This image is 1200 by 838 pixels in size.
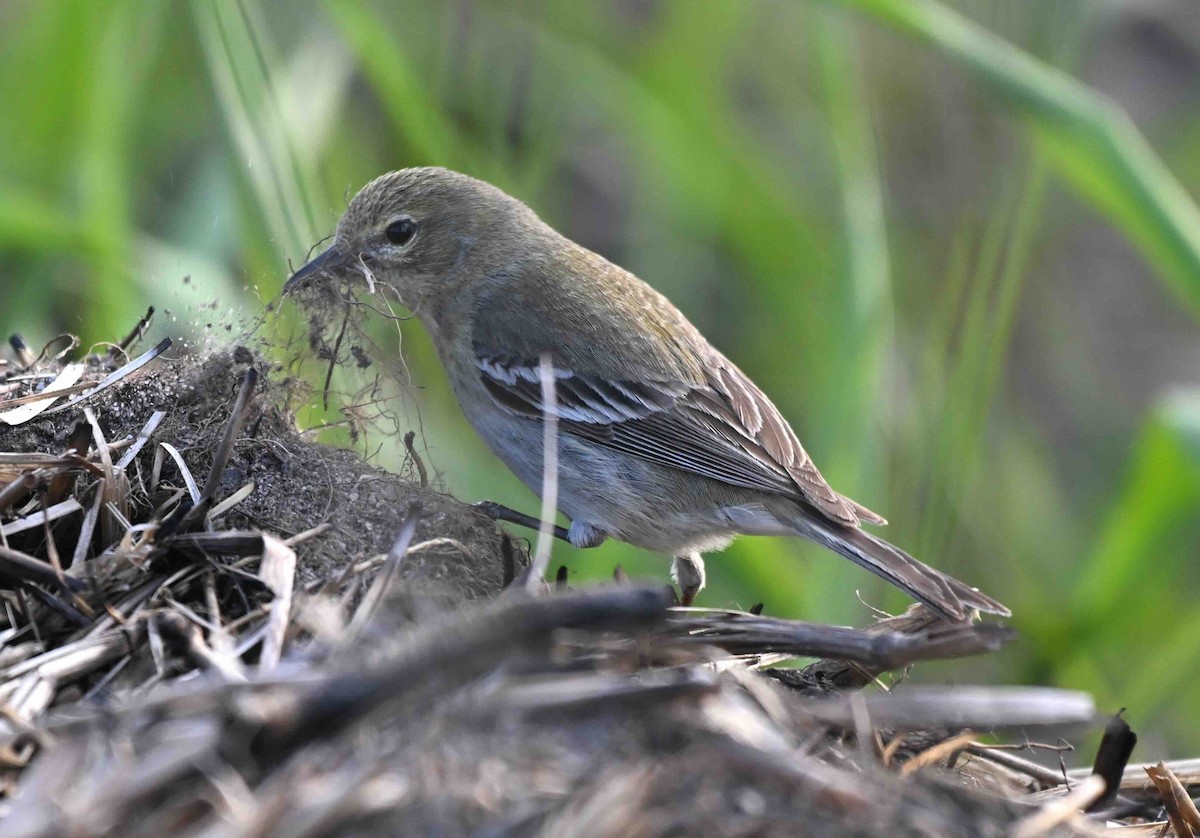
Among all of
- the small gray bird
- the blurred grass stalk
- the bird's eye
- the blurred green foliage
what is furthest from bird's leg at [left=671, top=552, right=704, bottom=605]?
the blurred grass stalk

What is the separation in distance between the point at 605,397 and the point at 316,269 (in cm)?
120

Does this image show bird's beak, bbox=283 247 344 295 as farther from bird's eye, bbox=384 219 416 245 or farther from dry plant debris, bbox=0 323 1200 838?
dry plant debris, bbox=0 323 1200 838

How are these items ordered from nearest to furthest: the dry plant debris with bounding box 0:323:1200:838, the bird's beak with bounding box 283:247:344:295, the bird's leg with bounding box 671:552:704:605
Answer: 1. the dry plant debris with bounding box 0:323:1200:838
2. the bird's beak with bounding box 283:247:344:295
3. the bird's leg with bounding box 671:552:704:605

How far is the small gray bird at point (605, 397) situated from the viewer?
181 inches

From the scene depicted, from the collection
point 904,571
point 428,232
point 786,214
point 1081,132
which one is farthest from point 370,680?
point 786,214

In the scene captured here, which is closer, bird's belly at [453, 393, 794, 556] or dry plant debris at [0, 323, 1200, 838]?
dry plant debris at [0, 323, 1200, 838]

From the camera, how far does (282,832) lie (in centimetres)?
175

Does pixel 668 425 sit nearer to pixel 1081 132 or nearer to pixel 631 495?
pixel 631 495

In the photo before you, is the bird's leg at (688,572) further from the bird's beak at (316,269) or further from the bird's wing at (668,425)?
the bird's beak at (316,269)

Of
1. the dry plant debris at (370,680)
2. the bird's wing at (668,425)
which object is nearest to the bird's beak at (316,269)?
the bird's wing at (668,425)

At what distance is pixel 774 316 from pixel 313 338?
4.42 meters

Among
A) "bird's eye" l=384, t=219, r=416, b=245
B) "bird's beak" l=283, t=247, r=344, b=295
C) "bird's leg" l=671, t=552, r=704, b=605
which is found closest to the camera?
"bird's beak" l=283, t=247, r=344, b=295

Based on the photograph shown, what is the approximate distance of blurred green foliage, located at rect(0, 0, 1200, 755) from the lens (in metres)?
4.89

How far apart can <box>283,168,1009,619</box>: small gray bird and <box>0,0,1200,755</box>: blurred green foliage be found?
311 mm
